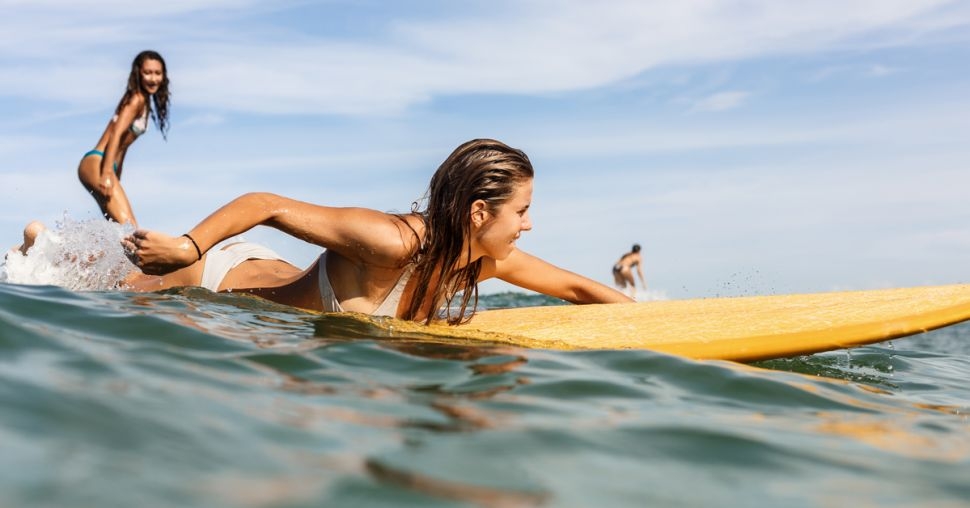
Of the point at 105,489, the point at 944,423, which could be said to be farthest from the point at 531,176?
the point at 105,489

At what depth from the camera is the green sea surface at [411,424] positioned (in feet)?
5.75

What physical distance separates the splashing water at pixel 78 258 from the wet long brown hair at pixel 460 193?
1.77 m

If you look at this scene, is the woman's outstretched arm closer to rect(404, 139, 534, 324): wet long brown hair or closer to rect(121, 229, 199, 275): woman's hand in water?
rect(404, 139, 534, 324): wet long brown hair

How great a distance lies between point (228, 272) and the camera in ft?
15.3

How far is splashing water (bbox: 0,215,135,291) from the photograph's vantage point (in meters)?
4.84

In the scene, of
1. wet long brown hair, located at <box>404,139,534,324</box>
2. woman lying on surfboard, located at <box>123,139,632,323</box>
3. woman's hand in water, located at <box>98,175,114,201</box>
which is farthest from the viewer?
woman's hand in water, located at <box>98,175,114,201</box>

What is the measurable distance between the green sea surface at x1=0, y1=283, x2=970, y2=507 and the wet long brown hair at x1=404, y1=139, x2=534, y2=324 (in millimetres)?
629

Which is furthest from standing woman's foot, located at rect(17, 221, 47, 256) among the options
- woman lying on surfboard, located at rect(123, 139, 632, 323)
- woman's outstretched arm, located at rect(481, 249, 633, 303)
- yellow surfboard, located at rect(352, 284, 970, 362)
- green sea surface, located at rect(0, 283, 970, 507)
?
woman's outstretched arm, located at rect(481, 249, 633, 303)

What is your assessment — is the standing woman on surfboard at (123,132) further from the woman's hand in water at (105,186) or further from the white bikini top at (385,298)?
the white bikini top at (385,298)

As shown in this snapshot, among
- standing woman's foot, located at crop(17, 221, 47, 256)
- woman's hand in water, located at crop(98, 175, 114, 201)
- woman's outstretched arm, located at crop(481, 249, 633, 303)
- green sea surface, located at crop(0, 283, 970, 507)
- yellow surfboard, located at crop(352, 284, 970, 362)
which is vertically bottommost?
green sea surface, located at crop(0, 283, 970, 507)

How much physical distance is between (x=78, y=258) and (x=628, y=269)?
14.2 metres

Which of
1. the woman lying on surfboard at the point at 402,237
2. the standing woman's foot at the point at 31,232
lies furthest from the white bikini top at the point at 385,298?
the standing woman's foot at the point at 31,232

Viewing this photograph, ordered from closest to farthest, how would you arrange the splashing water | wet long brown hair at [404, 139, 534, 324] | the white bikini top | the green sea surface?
the green sea surface → wet long brown hair at [404, 139, 534, 324] → the white bikini top → the splashing water

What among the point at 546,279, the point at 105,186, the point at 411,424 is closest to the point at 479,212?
the point at 546,279
